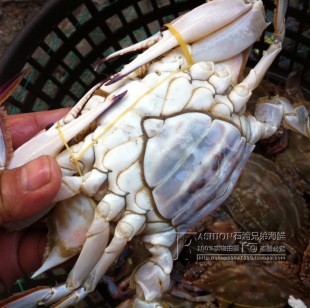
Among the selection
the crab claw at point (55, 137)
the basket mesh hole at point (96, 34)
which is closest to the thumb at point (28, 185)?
the crab claw at point (55, 137)

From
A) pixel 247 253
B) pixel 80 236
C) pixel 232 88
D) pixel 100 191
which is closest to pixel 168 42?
pixel 232 88

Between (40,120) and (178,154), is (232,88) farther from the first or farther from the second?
(40,120)

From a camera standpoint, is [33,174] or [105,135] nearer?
[33,174]

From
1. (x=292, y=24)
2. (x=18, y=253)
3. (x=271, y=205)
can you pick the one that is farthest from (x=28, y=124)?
(x=292, y=24)

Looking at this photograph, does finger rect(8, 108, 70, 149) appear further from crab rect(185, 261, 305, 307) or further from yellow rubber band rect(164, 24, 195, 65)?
crab rect(185, 261, 305, 307)

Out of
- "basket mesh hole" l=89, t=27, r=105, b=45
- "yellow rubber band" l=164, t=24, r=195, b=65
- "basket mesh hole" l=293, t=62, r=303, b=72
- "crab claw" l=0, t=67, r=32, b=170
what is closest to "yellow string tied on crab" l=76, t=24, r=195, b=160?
"yellow rubber band" l=164, t=24, r=195, b=65

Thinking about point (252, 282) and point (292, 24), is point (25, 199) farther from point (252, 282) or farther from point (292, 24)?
point (292, 24)

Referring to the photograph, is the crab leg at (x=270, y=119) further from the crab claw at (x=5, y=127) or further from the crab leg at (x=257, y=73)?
the crab claw at (x=5, y=127)

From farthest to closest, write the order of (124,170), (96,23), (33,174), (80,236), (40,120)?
(96,23) < (40,120) < (80,236) < (124,170) < (33,174)
